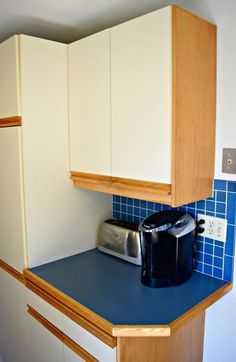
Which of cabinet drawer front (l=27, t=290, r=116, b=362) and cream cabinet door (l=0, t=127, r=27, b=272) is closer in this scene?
cabinet drawer front (l=27, t=290, r=116, b=362)

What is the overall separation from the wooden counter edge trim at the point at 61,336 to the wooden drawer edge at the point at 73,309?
122mm

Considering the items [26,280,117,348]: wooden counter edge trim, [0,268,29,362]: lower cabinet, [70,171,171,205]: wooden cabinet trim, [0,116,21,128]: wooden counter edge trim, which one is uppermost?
[0,116,21,128]: wooden counter edge trim

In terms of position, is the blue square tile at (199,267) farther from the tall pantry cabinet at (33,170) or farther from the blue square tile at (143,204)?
the tall pantry cabinet at (33,170)

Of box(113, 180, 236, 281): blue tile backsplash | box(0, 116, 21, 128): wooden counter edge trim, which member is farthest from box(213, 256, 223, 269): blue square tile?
box(0, 116, 21, 128): wooden counter edge trim

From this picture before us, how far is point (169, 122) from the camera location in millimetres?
1208

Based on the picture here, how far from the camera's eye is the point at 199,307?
1.28 metres

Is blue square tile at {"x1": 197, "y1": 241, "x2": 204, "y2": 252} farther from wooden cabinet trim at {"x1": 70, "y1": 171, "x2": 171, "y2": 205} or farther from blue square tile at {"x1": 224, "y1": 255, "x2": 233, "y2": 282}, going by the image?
wooden cabinet trim at {"x1": 70, "y1": 171, "x2": 171, "y2": 205}

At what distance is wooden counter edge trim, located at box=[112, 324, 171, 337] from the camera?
112 centimetres

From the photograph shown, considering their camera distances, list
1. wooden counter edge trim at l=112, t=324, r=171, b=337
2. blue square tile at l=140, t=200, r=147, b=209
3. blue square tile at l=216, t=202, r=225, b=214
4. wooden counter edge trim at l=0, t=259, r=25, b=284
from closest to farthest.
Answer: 1. wooden counter edge trim at l=112, t=324, r=171, b=337
2. blue square tile at l=216, t=202, r=225, b=214
3. wooden counter edge trim at l=0, t=259, r=25, b=284
4. blue square tile at l=140, t=200, r=147, b=209

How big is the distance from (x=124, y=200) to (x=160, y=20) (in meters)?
1.06

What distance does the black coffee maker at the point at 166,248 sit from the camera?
4.52 feet

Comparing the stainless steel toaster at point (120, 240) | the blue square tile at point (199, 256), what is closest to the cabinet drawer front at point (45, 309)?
the stainless steel toaster at point (120, 240)

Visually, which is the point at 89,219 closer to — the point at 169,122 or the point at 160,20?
the point at 169,122

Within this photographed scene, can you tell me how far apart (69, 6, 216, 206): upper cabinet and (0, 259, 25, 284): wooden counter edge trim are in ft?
2.37
